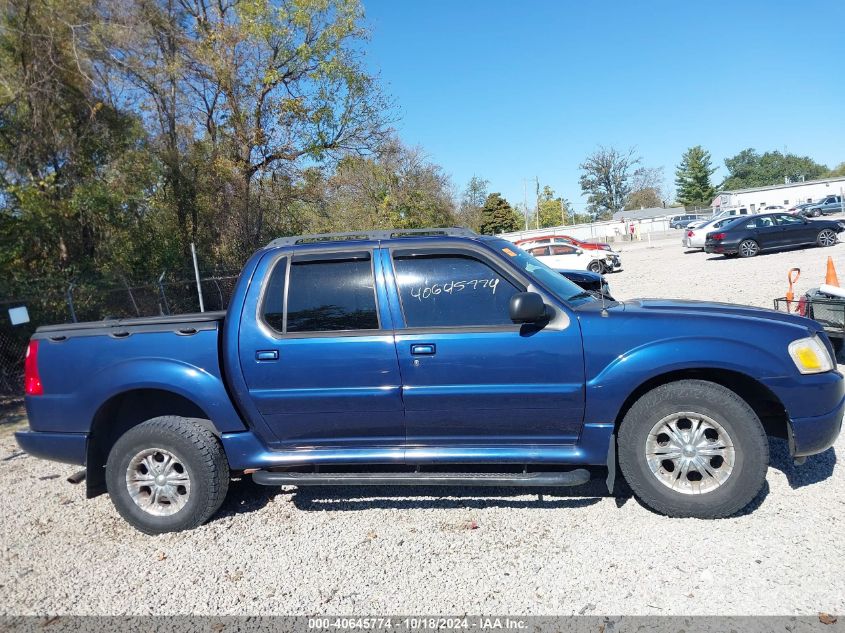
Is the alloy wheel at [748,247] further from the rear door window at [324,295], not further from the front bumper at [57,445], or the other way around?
the front bumper at [57,445]

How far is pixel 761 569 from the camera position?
2.86 m

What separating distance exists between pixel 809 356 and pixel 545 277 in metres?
1.68

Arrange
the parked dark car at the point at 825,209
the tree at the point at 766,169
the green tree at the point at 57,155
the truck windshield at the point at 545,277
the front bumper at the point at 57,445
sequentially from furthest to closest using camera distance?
the tree at the point at 766,169, the parked dark car at the point at 825,209, the green tree at the point at 57,155, the front bumper at the point at 57,445, the truck windshield at the point at 545,277

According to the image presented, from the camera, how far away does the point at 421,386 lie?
344 centimetres

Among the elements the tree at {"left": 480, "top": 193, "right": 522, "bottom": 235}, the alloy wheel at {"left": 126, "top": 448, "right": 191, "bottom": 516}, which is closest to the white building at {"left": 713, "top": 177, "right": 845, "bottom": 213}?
the tree at {"left": 480, "top": 193, "right": 522, "bottom": 235}

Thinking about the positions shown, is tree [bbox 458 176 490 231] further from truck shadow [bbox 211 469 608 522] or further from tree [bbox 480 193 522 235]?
truck shadow [bbox 211 469 608 522]

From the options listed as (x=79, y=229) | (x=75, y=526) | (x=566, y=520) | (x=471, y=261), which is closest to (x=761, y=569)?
(x=566, y=520)

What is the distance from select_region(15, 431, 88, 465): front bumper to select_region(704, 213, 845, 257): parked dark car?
69.5ft

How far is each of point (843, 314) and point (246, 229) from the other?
1642 cm

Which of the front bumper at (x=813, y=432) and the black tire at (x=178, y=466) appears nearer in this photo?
the front bumper at (x=813, y=432)

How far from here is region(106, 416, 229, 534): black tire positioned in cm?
362

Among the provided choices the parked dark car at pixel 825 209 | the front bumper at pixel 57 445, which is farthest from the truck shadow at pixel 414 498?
the parked dark car at pixel 825 209

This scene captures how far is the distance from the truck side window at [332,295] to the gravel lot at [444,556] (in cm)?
138

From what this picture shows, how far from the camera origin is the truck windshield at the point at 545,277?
11.9 ft
